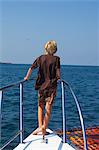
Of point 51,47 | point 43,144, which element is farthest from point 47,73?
point 43,144

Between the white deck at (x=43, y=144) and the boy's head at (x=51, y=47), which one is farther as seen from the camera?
the boy's head at (x=51, y=47)

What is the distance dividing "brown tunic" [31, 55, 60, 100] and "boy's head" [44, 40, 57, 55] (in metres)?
0.08

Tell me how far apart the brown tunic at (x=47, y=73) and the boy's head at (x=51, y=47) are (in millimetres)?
80

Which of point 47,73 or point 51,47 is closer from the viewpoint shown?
point 51,47

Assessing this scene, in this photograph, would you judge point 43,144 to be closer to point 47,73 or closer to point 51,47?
point 47,73

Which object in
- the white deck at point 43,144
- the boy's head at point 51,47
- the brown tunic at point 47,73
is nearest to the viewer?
the white deck at point 43,144

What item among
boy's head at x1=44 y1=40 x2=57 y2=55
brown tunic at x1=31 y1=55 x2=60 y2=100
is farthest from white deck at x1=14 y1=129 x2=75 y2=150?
boy's head at x1=44 y1=40 x2=57 y2=55

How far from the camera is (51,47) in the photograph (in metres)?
5.89

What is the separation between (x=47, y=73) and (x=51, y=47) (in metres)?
0.42

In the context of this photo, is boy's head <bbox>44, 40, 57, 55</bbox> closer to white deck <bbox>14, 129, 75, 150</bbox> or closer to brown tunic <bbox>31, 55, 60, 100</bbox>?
brown tunic <bbox>31, 55, 60, 100</bbox>

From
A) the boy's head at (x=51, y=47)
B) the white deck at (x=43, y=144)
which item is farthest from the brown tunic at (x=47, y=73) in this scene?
the white deck at (x=43, y=144)

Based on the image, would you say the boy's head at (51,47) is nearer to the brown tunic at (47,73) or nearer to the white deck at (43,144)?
the brown tunic at (47,73)

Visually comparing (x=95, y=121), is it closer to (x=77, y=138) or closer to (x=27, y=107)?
(x=27, y=107)

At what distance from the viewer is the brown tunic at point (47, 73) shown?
599 centimetres
